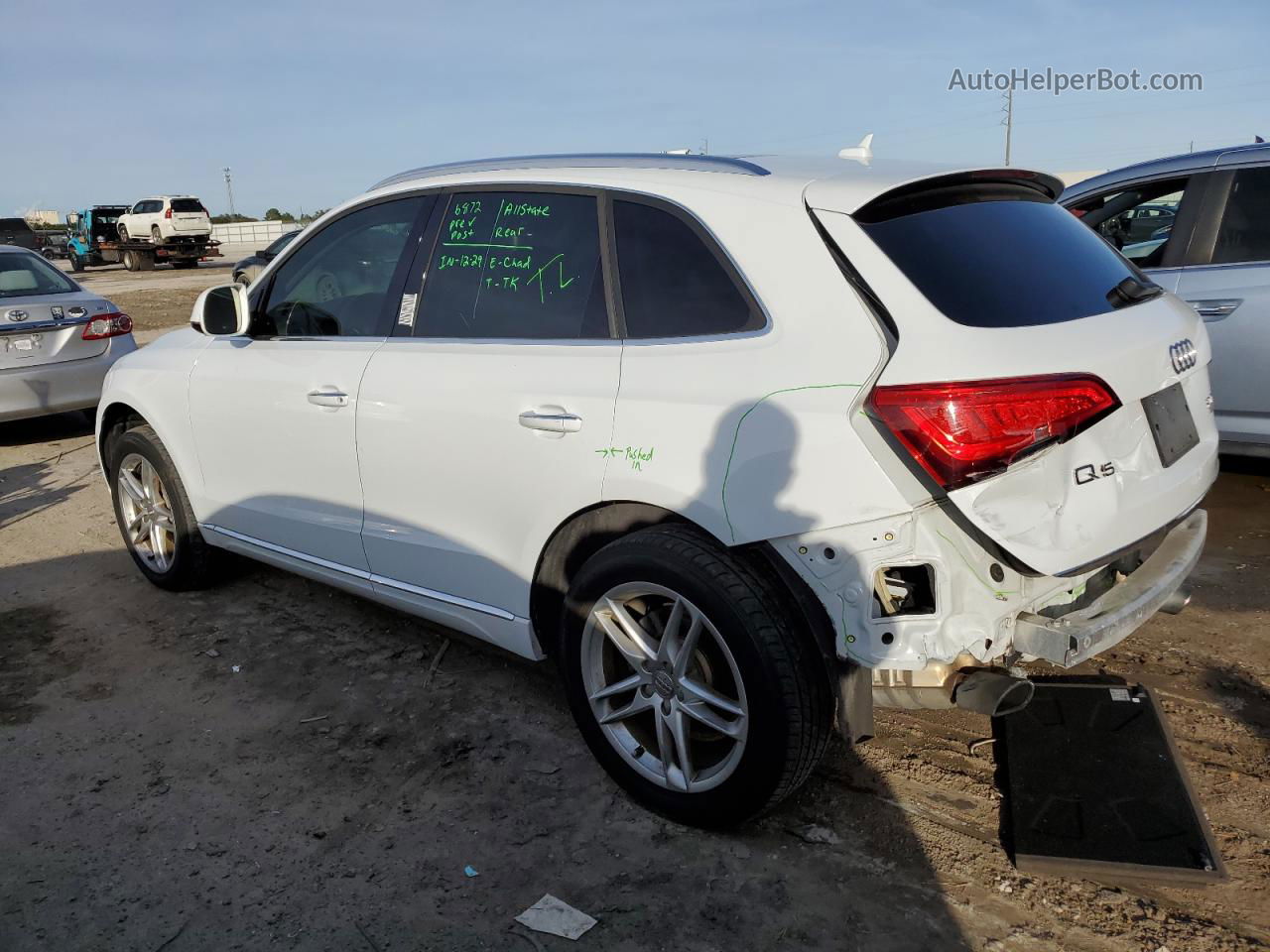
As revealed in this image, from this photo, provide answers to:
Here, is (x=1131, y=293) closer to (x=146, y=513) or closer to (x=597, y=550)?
(x=597, y=550)

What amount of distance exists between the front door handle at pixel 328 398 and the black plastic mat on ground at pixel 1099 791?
2559 millimetres

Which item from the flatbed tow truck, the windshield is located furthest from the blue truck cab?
the windshield

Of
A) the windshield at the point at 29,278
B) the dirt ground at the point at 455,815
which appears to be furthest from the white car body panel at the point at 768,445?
the windshield at the point at 29,278

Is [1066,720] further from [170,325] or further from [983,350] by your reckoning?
[170,325]

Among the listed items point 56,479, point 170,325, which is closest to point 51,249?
point 170,325

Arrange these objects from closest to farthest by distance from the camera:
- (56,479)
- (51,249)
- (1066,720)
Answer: (1066,720)
(56,479)
(51,249)

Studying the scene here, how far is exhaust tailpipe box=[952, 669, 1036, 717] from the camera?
8.31 feet

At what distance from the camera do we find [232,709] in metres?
3.85

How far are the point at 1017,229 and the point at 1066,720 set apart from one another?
63.8 inches

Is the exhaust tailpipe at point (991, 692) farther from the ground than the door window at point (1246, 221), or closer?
closer

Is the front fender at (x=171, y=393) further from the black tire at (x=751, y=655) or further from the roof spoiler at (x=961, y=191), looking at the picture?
the roof spoiler at (x=961, y=191)

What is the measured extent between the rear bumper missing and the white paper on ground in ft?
4.33

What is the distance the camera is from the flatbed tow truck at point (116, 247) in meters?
35.9

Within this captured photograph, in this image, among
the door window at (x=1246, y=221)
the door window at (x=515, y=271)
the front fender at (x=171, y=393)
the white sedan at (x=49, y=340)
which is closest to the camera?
the door window at (x=515, y=271)
